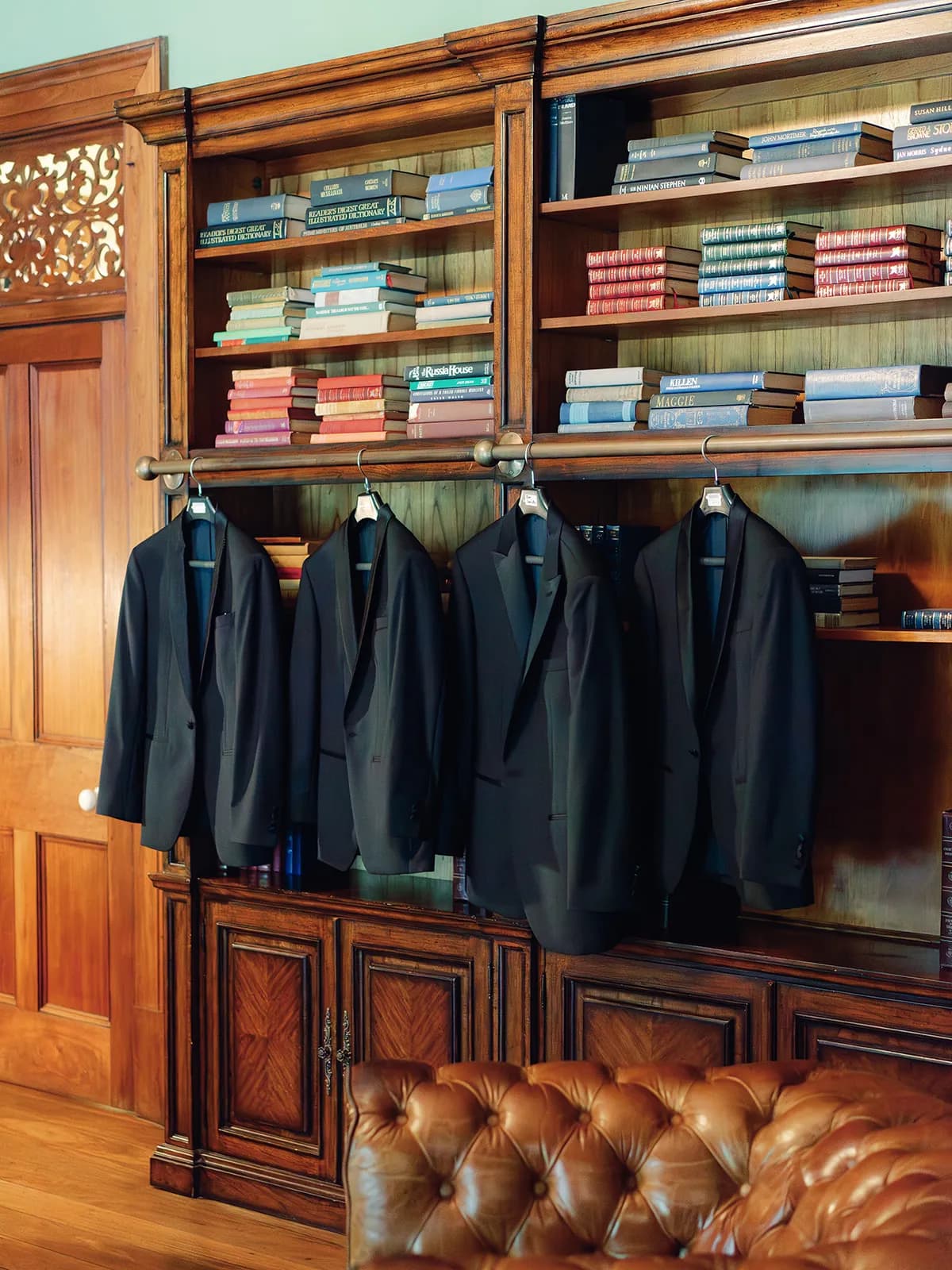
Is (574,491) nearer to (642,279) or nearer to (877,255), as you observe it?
(642,279)

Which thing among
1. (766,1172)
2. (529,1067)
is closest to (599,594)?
(529,1067)

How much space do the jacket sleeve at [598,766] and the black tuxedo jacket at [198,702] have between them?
2.67ft

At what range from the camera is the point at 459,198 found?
3.38m

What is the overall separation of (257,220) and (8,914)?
7.33 feet

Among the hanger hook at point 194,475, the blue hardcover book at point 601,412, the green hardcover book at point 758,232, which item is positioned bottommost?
the hanger hook at point 194,475

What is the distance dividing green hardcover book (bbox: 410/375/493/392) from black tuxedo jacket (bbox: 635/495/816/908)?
0.58 metres

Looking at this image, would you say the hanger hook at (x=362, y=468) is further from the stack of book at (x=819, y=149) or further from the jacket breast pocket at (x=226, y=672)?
the stack of book at (x=819, y=149)

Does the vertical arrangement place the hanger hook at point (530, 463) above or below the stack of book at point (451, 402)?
below

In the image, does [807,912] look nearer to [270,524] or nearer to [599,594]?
[599,594]

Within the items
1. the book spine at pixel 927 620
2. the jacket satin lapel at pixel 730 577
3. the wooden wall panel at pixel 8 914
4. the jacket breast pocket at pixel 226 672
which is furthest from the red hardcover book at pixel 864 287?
the wooden wall panel at pixel 8 914

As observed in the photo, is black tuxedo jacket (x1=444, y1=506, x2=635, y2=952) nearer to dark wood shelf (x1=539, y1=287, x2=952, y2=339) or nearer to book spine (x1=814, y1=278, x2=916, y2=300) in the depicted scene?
dark wood shelf (x1=539, y1=287, x2=952, y2=339)

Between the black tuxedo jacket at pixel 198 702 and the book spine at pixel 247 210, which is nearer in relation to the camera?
the black tuxedo jacket at pixel 198 702

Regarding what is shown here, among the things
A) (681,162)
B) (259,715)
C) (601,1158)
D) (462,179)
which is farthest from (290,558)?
(601,1158)

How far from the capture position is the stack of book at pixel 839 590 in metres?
3.02
